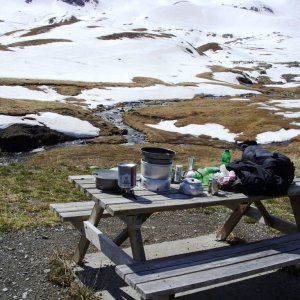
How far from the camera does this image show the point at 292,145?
1170 inches

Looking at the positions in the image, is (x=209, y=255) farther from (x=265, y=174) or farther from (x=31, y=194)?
(x=31, y=194)

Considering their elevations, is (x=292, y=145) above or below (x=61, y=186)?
below

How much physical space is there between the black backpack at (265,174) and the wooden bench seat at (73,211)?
2212 millimetres

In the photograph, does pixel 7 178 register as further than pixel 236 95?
No

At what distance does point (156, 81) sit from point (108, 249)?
2518 inches

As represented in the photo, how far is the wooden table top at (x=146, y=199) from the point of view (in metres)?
5.72

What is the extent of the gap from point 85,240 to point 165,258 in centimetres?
152

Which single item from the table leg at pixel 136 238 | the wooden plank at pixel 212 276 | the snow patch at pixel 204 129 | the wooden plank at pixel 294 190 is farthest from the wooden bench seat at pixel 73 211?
the snow patch at pixel 204 129

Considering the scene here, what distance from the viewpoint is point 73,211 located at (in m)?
7.40

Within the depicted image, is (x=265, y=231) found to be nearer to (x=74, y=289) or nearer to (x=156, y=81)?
(x=74, y=289)

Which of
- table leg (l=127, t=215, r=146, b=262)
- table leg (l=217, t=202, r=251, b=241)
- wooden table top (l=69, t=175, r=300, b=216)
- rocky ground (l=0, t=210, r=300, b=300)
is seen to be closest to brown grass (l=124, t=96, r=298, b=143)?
rocky ground (l=0, t=210, r=300, b=300)

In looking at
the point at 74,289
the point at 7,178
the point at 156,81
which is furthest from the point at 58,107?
the point at 156,81

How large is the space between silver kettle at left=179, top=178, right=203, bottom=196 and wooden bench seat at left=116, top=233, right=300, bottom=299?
0.84m

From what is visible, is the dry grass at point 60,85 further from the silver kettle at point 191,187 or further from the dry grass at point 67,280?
the silver kettle at point 191,187
